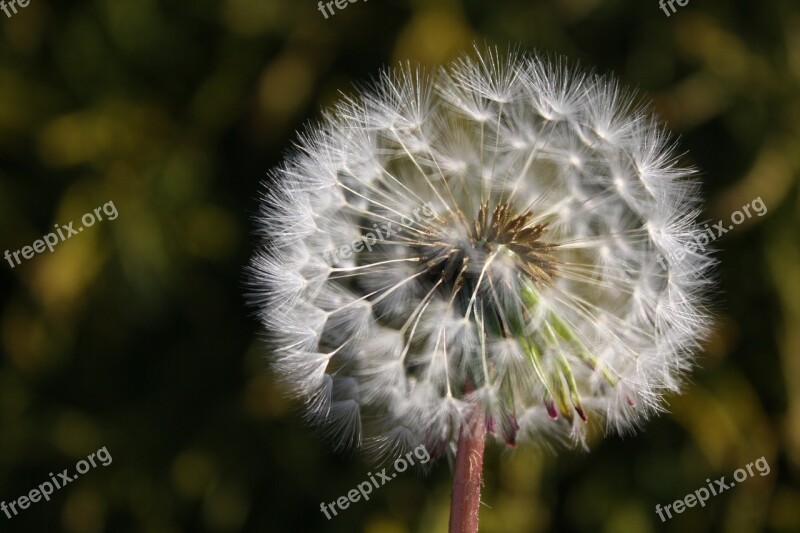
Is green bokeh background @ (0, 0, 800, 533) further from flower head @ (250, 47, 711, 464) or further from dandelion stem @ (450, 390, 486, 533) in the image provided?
dandelion stem @ (450, 390, 486, 533)

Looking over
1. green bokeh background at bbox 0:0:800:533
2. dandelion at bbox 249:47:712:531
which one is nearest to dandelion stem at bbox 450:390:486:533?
dandelion at bbox 249:47:712:531

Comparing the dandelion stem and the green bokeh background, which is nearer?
the dandelion stem

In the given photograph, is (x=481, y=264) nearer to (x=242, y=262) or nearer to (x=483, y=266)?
(x=483, y=266)

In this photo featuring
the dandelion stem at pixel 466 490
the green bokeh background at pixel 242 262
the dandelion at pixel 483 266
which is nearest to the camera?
the dandelion stem at pixel 466 490

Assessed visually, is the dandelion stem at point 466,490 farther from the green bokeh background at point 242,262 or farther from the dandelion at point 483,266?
the green bokeh background at point 242,262

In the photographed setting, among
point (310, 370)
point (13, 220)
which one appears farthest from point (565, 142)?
point (13, 220)

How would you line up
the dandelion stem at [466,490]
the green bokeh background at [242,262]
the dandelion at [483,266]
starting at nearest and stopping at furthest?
the dandelion stem at [466,490] < the dandelion at [483,266] < the green bokeh background at [242,262]

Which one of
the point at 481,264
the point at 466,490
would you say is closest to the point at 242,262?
the point at 481,264

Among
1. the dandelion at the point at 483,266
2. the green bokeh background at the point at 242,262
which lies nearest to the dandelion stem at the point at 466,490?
the dandelion at the point at 483,266
